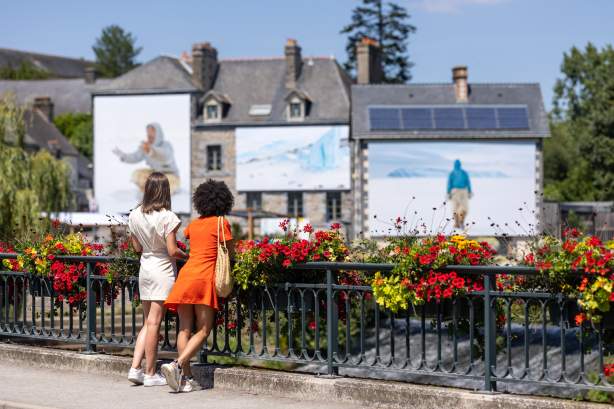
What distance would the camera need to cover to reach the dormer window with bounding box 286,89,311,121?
58.6 m

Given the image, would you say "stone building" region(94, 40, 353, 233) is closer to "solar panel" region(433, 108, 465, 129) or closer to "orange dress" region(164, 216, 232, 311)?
"solar panel" region(433, 108, 465, 129)

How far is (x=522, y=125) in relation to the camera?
53562 millimetres

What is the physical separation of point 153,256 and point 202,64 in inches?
2094

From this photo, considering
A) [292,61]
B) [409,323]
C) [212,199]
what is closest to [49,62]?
[292,61]

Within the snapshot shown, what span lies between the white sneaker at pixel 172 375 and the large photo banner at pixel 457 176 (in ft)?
148

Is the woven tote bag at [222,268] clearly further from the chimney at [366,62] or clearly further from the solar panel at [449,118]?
the chimney at [366,62]

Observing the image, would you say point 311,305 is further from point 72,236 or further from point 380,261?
point 72,236

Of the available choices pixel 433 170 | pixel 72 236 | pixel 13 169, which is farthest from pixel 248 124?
pixel 72 236

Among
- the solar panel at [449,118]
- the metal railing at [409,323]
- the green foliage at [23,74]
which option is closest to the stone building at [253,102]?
the solar panel at [449,118]

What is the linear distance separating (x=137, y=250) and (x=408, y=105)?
47.0 metres

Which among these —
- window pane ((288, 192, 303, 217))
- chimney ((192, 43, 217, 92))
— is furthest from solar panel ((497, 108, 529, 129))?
chimney ((192, 43, 217, 92))

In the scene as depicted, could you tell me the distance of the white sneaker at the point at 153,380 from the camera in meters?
8.64

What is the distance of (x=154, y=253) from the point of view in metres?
8.45

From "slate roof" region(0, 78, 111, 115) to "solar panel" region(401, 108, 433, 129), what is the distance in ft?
165
